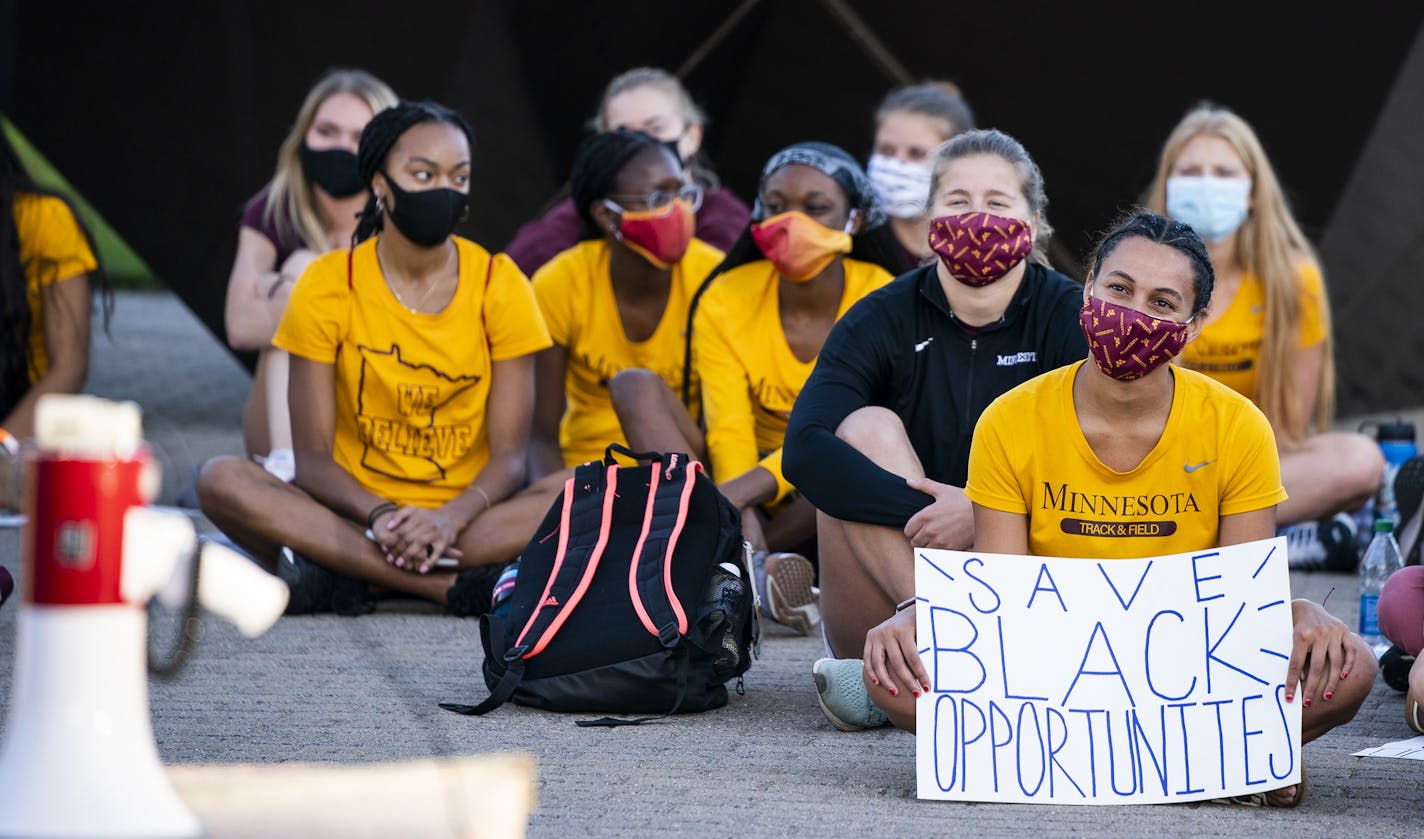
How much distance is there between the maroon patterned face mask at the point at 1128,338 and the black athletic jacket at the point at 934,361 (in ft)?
2.20

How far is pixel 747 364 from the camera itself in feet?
16.6

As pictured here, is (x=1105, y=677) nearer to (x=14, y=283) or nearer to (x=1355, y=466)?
(x=1355, y=466)

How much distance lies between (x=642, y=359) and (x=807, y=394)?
5.39 ft

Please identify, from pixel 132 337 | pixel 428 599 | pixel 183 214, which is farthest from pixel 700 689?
pixel 132 337

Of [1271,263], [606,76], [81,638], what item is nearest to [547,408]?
[1271,263]

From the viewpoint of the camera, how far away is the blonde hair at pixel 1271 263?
223 inches

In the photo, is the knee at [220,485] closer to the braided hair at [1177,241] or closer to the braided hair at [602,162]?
the braided hair at [602,162]

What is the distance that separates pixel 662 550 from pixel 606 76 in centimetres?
459

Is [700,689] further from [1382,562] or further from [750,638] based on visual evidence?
[1382,562]

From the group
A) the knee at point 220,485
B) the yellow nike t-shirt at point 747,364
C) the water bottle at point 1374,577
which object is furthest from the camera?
the yellow nike t-shirt at point 747,364

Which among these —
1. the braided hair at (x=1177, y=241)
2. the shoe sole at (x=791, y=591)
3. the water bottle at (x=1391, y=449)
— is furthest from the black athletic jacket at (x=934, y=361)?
the water bottle at (x=1391, y=449)

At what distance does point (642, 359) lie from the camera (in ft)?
18.2

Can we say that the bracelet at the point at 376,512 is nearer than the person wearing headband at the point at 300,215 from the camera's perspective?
Yes

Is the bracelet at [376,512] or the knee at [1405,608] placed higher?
the knee at [1405,608]
